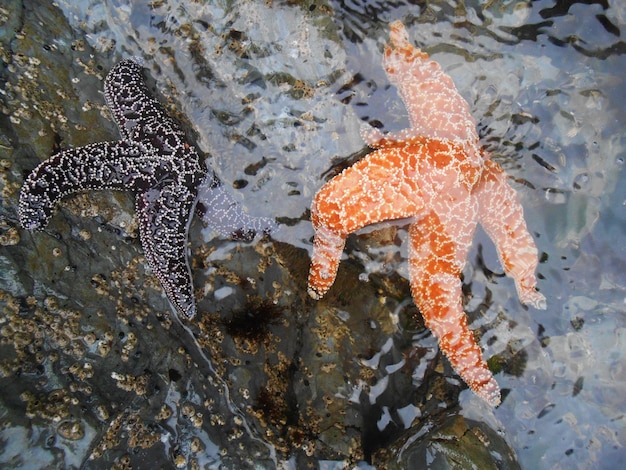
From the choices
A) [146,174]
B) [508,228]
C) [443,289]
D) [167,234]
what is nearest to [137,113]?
[146,174]

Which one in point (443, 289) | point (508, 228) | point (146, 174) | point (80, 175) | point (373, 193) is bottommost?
point (443, 289)

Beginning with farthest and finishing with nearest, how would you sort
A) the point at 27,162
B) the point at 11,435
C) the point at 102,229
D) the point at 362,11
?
the point at 362,11
the point at 102,229
the point at 27,162
the point at 11,435

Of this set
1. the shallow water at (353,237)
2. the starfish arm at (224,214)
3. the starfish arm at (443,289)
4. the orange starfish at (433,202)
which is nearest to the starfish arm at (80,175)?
the shallow water at (353,237)

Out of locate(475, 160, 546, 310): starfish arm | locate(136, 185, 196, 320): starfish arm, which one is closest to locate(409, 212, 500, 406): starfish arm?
locate(475, 160, 546, 310): starfish arm

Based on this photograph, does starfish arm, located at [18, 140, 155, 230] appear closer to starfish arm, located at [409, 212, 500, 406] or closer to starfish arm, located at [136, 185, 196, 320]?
starfish arm, located at [136, 185, 196, 320]

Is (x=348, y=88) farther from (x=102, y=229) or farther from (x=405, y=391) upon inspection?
(x=405, y=391)

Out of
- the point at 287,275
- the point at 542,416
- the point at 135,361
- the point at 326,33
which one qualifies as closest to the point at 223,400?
the point at 135,361

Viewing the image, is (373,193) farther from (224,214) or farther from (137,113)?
(137,113)

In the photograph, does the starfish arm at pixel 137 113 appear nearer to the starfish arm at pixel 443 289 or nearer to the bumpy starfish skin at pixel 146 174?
the bumpy starfish skin at pixel 146 174

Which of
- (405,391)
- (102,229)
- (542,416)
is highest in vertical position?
(102,229)
